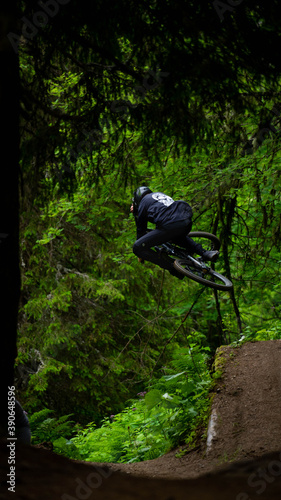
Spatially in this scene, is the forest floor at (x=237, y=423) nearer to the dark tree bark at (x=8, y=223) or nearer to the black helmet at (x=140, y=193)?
the dark tree bark at (x=8, y=223)

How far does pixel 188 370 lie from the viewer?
7.67 m

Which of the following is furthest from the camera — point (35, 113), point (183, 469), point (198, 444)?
point (198, 444)

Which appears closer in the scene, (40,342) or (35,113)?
(35,113)

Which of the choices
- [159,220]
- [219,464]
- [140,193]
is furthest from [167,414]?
[140,193]

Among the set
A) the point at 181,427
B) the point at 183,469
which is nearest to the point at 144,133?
the point at 183,469

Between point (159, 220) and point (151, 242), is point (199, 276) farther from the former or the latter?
point (159, 220)

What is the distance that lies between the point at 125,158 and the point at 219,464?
3.72 meters

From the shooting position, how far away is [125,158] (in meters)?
5.59

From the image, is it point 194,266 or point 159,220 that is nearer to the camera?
point 159,220

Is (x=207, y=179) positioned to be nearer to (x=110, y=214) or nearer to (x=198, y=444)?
(x=110, y=214)

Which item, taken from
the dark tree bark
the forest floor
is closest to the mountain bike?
the forest floor

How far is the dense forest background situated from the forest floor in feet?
3.01

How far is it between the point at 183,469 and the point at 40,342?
641 centimetres

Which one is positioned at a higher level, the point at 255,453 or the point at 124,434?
the point at 255,453
